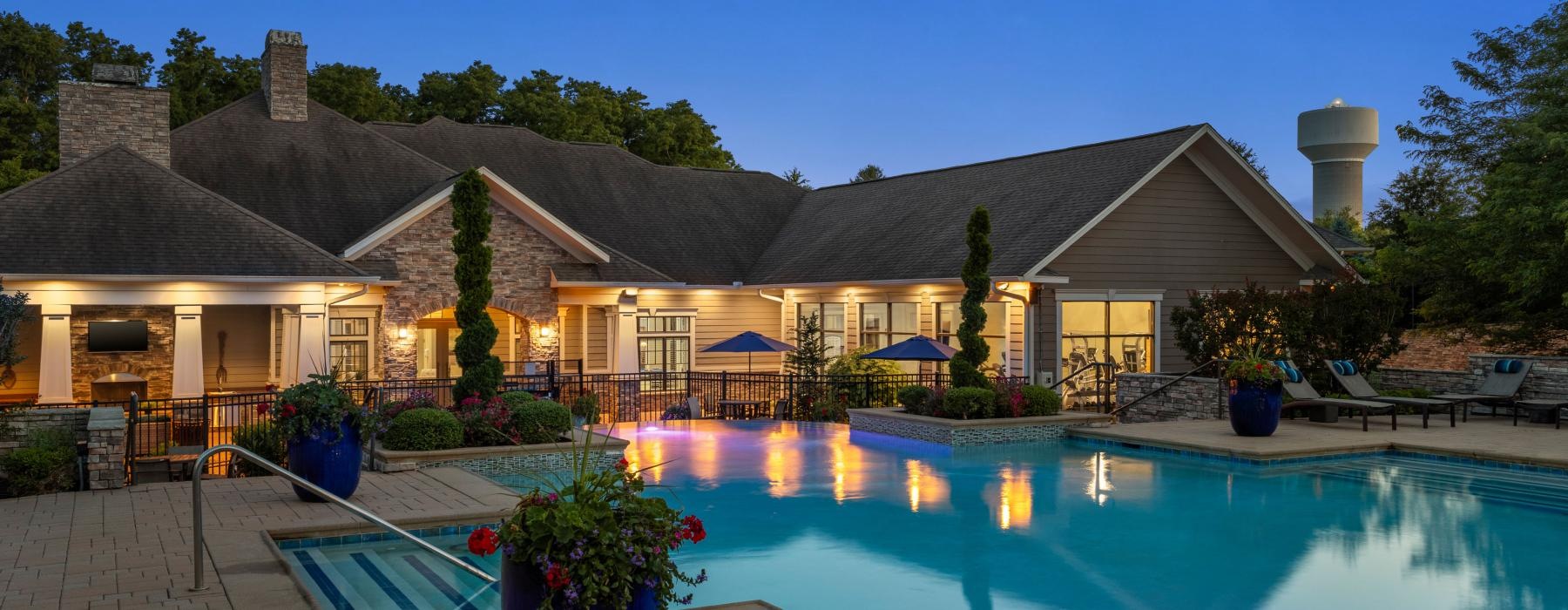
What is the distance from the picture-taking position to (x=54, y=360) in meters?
18.5

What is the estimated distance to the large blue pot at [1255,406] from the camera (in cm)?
1627

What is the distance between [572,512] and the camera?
5555 millimetres

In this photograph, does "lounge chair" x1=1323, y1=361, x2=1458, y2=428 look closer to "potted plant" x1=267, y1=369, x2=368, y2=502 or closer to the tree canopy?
"potted plant" x1=267, y1=369, x2=368, y2=502

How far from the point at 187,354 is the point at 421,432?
23.8 feet

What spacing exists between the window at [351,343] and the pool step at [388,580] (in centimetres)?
1353

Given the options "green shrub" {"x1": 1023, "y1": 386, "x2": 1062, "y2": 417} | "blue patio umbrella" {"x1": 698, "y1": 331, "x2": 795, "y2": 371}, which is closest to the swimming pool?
"green shrub" {"x1": 1023, "y1": 386, "x2": 1062, "y2": 417}

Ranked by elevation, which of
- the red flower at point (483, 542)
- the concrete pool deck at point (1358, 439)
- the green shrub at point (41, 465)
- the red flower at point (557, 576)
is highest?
the red flower at point (483, 542)

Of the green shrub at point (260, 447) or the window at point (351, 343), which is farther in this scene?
the window at point (351, 343)

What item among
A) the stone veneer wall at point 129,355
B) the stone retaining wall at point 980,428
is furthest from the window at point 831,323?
the stone veneer wall at point 129,355

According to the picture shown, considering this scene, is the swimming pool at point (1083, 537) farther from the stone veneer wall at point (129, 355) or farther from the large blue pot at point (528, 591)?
the stone veneer wall at point (129, 355)

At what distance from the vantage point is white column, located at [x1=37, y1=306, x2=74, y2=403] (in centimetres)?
1839

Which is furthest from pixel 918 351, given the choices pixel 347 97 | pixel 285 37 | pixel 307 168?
pixel 347 97

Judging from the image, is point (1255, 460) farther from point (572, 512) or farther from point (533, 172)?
point (533, 172)

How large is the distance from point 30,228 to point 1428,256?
28.2 meters
